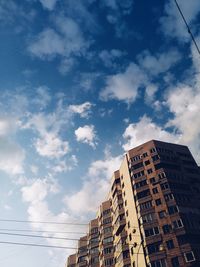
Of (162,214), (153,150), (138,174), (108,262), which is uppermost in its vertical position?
(153,150)

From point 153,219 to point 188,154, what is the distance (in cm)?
2208

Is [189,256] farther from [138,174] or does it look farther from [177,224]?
[138,174]

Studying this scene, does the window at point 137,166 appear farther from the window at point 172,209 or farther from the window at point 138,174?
the window at point 172,209

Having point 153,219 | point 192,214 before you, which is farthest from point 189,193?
point 153,219

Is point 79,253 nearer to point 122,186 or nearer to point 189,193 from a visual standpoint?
point 122,186

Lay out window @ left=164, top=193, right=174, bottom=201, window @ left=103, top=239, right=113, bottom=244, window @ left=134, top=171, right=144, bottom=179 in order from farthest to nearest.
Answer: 1. window @ left=103, top=239, right=113, bottom=244
2. window @ left=134, top=171, right=144, bottom=179
3. window @ left=164, top=193, right=174, bottom=201

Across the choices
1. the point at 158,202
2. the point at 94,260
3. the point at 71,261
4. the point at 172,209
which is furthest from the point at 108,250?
the point at 71,261

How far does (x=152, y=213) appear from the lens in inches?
2079

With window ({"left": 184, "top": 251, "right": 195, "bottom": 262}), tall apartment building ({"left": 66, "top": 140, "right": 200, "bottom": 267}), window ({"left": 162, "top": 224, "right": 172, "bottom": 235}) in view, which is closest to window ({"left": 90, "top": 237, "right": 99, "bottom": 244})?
tall apartment building ({"left": 66, "top": 140, "right": 200, "bottom": 267})

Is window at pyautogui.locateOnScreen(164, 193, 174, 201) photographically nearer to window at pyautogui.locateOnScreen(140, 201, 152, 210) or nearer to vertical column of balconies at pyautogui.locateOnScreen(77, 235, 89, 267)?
window at pyautogui.locateOnScreen(140, 201, 152, 210)

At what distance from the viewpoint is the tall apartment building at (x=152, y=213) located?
4691 centimetres

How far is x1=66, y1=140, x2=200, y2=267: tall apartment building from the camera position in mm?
46906

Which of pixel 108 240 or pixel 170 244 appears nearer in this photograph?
pixel 170 244

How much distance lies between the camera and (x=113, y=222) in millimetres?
66125
